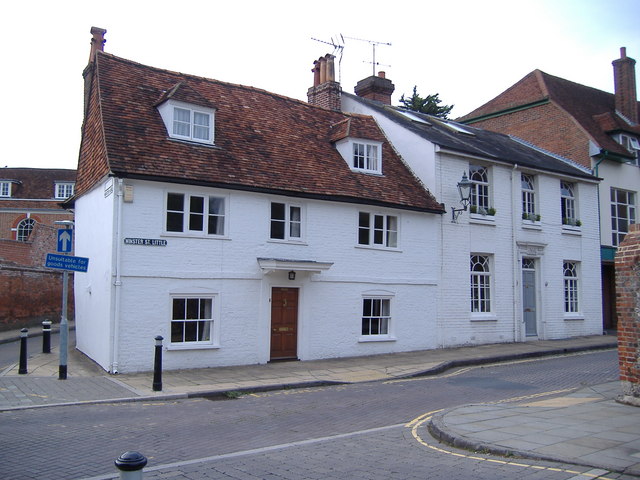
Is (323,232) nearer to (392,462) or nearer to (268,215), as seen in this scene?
(268,215)

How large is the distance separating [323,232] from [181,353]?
540 centimetres

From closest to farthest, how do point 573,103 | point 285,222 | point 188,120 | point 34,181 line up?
point 188,120 < point 285,222 < point 573,103 < point 34,181

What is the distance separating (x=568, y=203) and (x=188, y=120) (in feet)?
53.7

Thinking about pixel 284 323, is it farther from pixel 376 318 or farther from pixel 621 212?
pixel 621 212

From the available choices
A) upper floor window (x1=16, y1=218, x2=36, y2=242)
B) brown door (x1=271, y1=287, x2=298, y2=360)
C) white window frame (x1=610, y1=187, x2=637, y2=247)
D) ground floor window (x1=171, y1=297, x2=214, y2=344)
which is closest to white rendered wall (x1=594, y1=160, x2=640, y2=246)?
white window frame (x1=610, y1=187, x2=637, y2=247)

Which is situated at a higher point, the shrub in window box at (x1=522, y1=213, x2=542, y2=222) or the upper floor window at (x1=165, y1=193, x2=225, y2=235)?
the shrub in window box at (x1=522, y1=213, x2=542, y2=222)

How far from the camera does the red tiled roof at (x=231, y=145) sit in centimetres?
1489

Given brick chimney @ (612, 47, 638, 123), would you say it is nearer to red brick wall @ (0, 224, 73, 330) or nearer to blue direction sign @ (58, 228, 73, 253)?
blue direction sign @ (58, 228, 73, 253)

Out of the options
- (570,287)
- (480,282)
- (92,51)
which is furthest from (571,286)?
(92,51)

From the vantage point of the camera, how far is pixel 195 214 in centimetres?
1508

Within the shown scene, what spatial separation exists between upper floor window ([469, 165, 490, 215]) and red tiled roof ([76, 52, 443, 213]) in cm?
215

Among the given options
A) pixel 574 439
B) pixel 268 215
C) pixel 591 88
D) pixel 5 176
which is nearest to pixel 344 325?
pixel 268 215

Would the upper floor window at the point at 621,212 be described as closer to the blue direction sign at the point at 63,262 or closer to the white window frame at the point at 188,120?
the white window frame at the point at 188,120

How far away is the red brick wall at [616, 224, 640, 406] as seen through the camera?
31.7 feet
